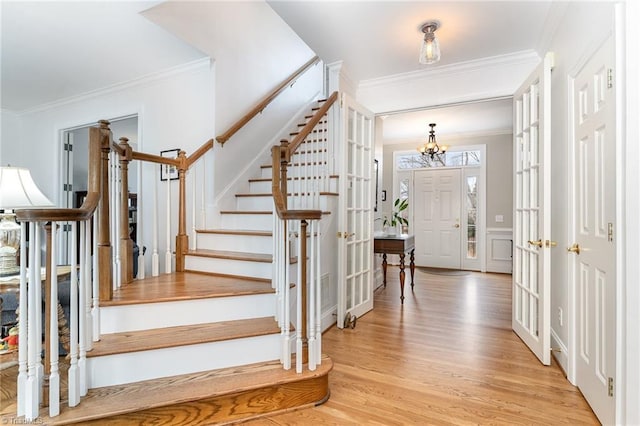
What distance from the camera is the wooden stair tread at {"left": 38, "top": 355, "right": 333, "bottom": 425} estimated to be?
148 cm

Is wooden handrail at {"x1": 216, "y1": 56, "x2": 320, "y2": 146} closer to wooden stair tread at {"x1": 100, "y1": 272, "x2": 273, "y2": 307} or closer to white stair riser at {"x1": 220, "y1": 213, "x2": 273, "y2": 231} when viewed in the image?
white stair riser at {"x1": 220, "y1": 213, "x2": 273, "y2": 231}

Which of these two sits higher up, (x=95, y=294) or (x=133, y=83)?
(x=133, y=83)

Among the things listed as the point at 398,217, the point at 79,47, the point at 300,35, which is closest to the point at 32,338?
the point at 300,35

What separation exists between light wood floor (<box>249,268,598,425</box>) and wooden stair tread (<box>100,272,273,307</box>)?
794 millimetres

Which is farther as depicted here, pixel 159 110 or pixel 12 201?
pixel 159 110

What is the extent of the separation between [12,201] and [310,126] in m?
2.22

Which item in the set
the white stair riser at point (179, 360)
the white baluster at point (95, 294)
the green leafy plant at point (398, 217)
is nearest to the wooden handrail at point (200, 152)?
the white baluster at point (95, 294)

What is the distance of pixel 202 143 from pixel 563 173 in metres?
3.18

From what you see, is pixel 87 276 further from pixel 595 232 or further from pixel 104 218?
pixel 595 232

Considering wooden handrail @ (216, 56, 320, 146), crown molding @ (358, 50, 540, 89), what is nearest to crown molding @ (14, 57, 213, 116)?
wooden handrail @ (216, 56, 320, 146)

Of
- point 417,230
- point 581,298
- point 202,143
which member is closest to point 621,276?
point 581,298

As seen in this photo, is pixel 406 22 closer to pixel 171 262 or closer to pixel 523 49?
pixel 523 49

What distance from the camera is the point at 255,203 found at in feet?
11.4

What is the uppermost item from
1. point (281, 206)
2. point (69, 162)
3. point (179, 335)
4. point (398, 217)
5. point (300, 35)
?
point (300, 35)
